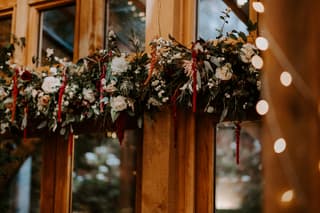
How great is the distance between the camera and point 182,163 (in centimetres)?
301

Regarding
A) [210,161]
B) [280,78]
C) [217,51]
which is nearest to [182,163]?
[210,161]

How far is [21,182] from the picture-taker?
3.71 metres

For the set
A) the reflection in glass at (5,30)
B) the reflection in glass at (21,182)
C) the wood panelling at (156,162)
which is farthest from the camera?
the reflection in glass at (5,30)

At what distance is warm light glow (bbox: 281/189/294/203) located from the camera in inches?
21.0

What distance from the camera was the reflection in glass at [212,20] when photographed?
10.00 feet

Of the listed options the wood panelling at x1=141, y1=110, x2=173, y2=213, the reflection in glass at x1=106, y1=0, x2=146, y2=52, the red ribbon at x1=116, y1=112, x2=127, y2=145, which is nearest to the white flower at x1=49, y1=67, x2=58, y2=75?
the reflection in glass at x1=106, y1=0, x2=146, y2=52

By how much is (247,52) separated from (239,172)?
691mm

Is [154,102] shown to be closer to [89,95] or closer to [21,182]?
[89,95]

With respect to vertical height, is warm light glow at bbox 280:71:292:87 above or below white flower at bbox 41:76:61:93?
below

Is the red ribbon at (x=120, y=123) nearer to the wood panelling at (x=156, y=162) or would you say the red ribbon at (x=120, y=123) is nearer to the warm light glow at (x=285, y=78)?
the wood panelling at (x=156, y=162)

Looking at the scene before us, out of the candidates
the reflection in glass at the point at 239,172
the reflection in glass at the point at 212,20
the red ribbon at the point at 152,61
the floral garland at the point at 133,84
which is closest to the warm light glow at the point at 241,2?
the reflection in glass at the point at 212,20

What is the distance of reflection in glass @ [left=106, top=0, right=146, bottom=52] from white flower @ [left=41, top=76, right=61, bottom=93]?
0.51 meters

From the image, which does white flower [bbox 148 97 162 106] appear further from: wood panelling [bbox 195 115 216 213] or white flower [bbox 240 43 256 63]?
white flower [bbox 240 43 256 63]

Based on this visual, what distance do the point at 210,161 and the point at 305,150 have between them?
8.00ft
